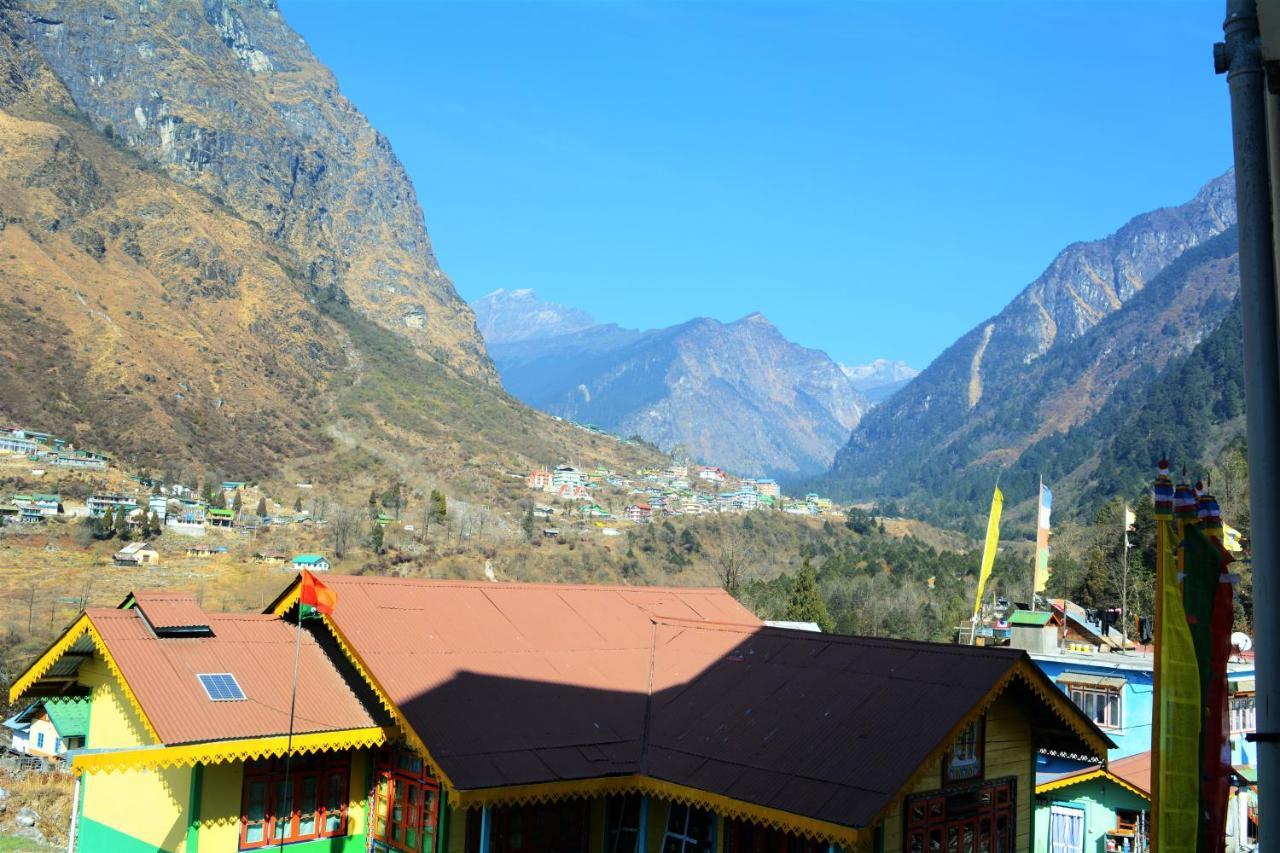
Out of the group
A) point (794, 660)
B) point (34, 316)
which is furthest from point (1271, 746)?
point (34, 316)

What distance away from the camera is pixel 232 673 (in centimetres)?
1328

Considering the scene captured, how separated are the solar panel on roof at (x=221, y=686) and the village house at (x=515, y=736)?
0.08 ft

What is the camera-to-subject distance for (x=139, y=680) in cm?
1258

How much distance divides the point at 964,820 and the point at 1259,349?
31.4 ft

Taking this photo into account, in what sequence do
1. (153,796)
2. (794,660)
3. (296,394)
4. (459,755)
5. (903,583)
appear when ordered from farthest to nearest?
(296,394), (903,583), (794,660), (153,796), (459,755)

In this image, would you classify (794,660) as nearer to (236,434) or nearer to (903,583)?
(903,583)

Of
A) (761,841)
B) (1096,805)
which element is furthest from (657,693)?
(1096,805)

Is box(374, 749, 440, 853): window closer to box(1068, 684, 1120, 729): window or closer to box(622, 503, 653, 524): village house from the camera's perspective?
box(1068, 684, 1120, 729): window

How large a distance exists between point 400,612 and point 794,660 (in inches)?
204

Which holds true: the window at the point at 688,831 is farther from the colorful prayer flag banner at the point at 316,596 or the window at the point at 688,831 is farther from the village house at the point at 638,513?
the village house at the point at 638,513

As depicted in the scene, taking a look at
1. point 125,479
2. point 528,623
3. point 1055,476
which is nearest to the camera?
point 528,623

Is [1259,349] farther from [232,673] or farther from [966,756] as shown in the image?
[232,673]

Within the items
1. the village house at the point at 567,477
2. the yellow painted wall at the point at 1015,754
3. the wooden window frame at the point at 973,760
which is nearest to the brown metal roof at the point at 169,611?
the wooden window frame at the point at 973,760

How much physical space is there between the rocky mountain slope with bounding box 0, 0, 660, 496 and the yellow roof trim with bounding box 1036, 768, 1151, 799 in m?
93.8
